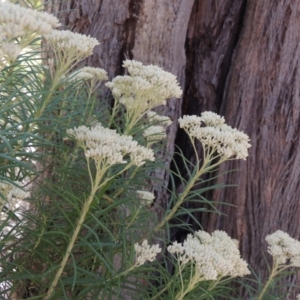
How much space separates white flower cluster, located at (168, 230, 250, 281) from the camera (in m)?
1.80

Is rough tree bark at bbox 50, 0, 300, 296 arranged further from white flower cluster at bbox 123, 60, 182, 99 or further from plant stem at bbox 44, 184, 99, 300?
plant stem at bbox 44, 184, 99, 300

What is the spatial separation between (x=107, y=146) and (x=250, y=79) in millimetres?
1563

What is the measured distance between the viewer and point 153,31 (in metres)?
2.95

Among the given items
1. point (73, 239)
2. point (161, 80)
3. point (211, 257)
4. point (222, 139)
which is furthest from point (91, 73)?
point (211, 257)

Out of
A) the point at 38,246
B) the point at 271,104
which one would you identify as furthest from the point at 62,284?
the point at 271,104

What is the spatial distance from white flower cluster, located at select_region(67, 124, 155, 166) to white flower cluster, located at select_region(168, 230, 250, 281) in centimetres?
32

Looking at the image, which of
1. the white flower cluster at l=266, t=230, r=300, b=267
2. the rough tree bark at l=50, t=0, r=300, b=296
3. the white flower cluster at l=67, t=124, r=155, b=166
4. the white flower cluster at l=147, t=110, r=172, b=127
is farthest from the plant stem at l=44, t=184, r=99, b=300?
the rough tree bark at l=50, t=0, r=300, b=296

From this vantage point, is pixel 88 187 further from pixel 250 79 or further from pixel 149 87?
pixel 250 79

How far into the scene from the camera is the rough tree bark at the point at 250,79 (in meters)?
2.96

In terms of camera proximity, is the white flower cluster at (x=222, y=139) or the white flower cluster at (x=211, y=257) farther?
the white flower cluster at (x=222, y=139)

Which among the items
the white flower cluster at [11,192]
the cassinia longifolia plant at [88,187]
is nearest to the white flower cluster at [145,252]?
the cassinia longifolia plant at [88,187]

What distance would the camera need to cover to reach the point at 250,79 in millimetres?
3076

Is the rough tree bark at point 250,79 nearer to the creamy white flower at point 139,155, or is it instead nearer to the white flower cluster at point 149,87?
the white flower cluster at point 149,87

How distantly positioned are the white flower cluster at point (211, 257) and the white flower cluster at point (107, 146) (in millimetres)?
316
